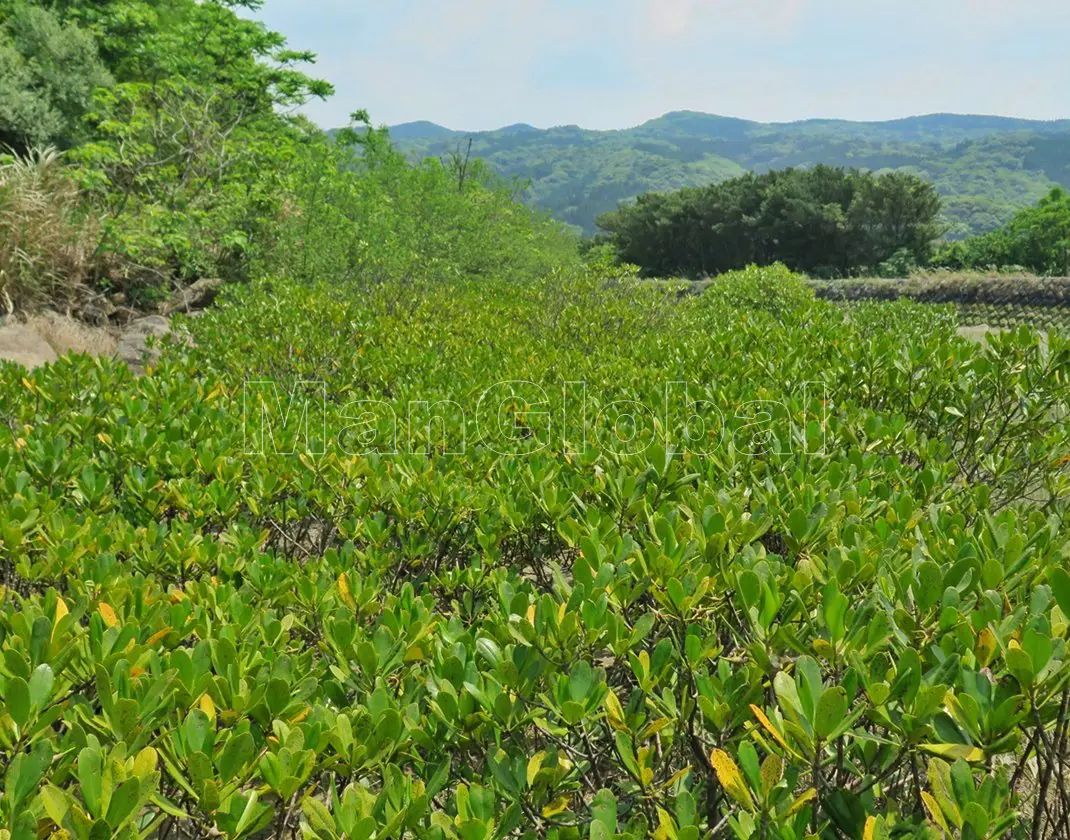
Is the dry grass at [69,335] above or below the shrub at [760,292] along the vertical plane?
below

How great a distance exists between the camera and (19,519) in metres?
2.29

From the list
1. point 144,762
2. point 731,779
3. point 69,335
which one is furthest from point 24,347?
point 731,779

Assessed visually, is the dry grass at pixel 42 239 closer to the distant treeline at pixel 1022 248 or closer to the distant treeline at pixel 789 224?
the distant treeline at pixel 789 224

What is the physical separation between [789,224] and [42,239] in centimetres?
5014

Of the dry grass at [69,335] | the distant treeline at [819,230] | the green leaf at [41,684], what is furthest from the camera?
the distant treeline at [819,230]

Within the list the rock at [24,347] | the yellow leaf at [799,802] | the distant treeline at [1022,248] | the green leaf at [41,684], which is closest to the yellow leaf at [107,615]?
the green leaf at [41,684]

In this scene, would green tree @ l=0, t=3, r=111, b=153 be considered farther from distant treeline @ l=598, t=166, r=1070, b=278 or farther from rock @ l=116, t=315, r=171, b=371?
distant treeline @ l=598, t=166, r=1070, b=278

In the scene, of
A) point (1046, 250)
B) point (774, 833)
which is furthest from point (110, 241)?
point (1046, 250)

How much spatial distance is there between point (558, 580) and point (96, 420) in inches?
116

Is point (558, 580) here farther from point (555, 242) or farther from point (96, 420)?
point (555, 242)

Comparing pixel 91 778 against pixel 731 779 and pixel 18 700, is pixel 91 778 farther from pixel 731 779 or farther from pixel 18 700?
pixel 731 779

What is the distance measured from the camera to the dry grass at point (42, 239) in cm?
991

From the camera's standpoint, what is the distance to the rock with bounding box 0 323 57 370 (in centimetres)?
754

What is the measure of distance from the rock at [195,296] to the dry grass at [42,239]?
4.29ft
